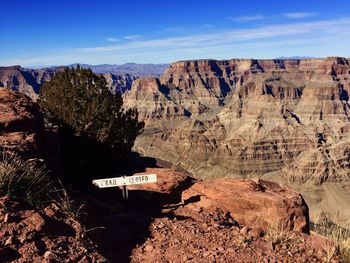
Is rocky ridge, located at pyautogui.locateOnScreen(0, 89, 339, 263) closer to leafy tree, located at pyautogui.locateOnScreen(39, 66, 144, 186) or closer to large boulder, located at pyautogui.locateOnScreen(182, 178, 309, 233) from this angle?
large boulder, located at pyautogui.locateOnScreen(182, 178, 309, 233)

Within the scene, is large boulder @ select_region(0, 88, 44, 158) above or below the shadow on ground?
above

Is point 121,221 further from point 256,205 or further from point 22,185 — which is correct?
point 256,205

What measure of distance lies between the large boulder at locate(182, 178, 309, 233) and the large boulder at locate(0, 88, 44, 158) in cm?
632

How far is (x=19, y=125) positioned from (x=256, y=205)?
10.1 meters

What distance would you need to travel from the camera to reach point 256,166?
13325 cm

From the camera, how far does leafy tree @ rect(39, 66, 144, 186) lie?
21836 millimetres

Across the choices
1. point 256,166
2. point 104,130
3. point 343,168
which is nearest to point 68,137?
point 104,130

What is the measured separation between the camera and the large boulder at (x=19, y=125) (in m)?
14.6

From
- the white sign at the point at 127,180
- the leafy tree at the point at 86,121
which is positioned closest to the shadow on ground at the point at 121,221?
the white sign at the point at 127,180

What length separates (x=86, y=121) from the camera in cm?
2219

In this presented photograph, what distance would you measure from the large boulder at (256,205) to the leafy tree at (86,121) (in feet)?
25.0

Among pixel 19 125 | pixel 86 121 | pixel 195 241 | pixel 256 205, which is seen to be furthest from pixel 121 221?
pixel 86 121

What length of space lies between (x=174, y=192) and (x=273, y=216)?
194 inches

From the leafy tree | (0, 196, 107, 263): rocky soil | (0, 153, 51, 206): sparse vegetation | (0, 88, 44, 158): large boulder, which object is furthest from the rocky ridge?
the leafy tree
